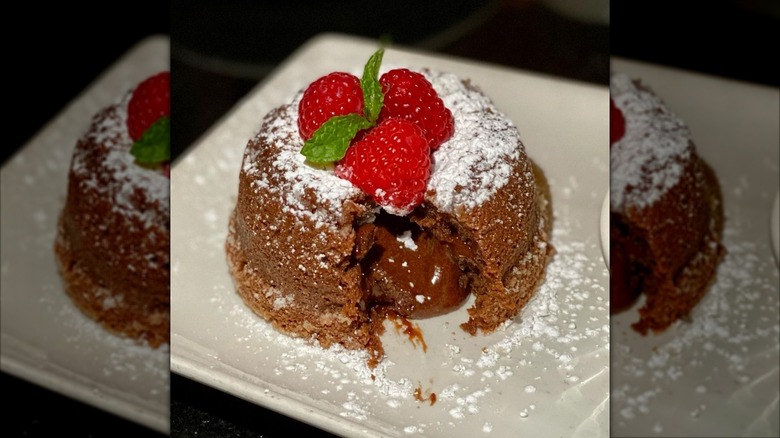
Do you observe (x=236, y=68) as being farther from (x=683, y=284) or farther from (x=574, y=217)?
(x=683, y=284)

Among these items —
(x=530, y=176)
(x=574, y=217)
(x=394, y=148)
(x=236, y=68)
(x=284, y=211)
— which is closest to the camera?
(x=394, y=148)

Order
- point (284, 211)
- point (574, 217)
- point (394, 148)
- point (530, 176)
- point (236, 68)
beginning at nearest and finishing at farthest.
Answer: point (394, 148), point (284, 211), point (530, 176), point (574, 217), point (236, 68)

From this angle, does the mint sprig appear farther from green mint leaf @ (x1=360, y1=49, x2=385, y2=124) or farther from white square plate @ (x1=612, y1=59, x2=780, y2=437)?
white square plate @ (x1=612, y1=59, x2=780, y2=437)

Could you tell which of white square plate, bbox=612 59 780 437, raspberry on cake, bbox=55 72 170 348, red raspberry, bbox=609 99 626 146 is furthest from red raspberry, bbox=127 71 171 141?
white square plate, bbox=612 59 780 437

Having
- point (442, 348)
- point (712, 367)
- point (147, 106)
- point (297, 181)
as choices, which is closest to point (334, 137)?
point (297, 181)

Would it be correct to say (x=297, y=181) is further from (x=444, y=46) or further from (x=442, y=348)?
(x=444, y=46)

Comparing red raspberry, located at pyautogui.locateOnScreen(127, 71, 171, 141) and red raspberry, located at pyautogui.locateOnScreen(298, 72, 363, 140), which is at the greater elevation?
red raspberry, located at pyautogui.locateOnScreen(298, 72, 363, 140)

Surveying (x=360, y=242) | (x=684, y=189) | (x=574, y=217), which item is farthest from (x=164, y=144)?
(x=684, y=189)

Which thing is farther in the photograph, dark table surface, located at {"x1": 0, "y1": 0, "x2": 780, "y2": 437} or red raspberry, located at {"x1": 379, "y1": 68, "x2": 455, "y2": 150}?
dark table surface, located at {"x1": 0, "y1": 0, "x2": 780, "y2": 437}
